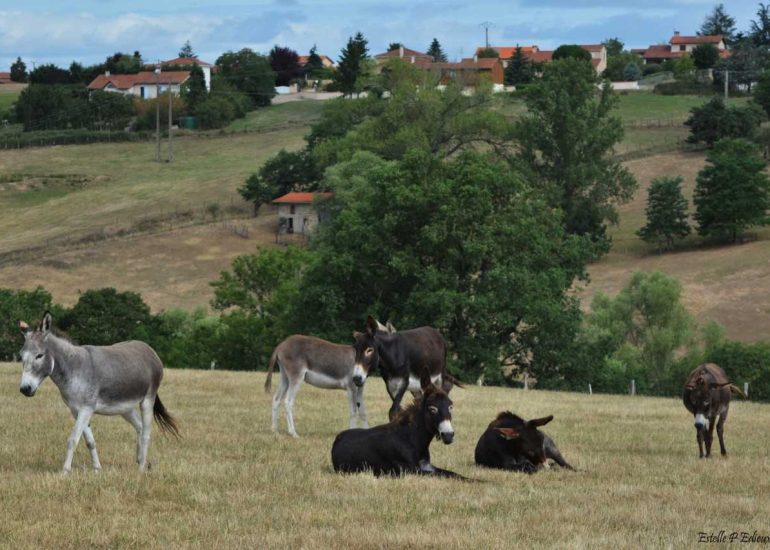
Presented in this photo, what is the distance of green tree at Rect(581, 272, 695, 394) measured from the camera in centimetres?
7031

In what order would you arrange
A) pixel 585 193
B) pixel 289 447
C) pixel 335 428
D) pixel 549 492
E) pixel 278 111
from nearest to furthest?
pixel 549 492 → pixel 289 447 → pixel 335 428 → pixel 585 193 → pixel 278 111

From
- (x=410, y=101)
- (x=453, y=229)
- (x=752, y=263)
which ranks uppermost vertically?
(x=410, y=101)

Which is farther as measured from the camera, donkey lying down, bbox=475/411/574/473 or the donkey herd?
donkey lying down, bbox=475/411/574/473

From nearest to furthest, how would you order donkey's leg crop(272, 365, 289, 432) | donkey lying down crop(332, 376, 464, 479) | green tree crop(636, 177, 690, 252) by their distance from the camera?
1. donkey lying down crop(332, 376, 464, 479)
2. donkey's leg crop(272, 365, 289, 432)
3. green tree crop(636, 177, 690, 252)

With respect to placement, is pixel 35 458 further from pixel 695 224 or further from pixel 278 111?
pixel 278 111

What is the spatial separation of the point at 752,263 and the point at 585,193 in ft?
56.9

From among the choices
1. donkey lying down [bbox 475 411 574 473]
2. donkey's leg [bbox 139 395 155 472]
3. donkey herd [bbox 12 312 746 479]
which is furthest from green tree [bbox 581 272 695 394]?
donkey's leg [bbox 139 395 155 472]

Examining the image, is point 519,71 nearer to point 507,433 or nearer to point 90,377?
point 507,433

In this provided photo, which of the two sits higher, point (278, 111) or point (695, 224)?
point (278, 111)

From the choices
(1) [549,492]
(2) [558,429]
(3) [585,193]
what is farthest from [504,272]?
(3) [585,193]

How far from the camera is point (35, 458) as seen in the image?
17438mm

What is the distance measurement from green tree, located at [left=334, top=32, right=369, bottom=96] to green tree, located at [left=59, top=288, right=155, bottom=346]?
95.4 metres

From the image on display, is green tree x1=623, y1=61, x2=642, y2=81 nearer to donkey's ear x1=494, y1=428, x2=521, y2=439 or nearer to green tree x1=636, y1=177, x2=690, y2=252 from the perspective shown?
green tree x1=636, y1=177, x2=690, y2=252

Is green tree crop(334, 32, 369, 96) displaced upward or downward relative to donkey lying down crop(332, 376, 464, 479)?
upward
